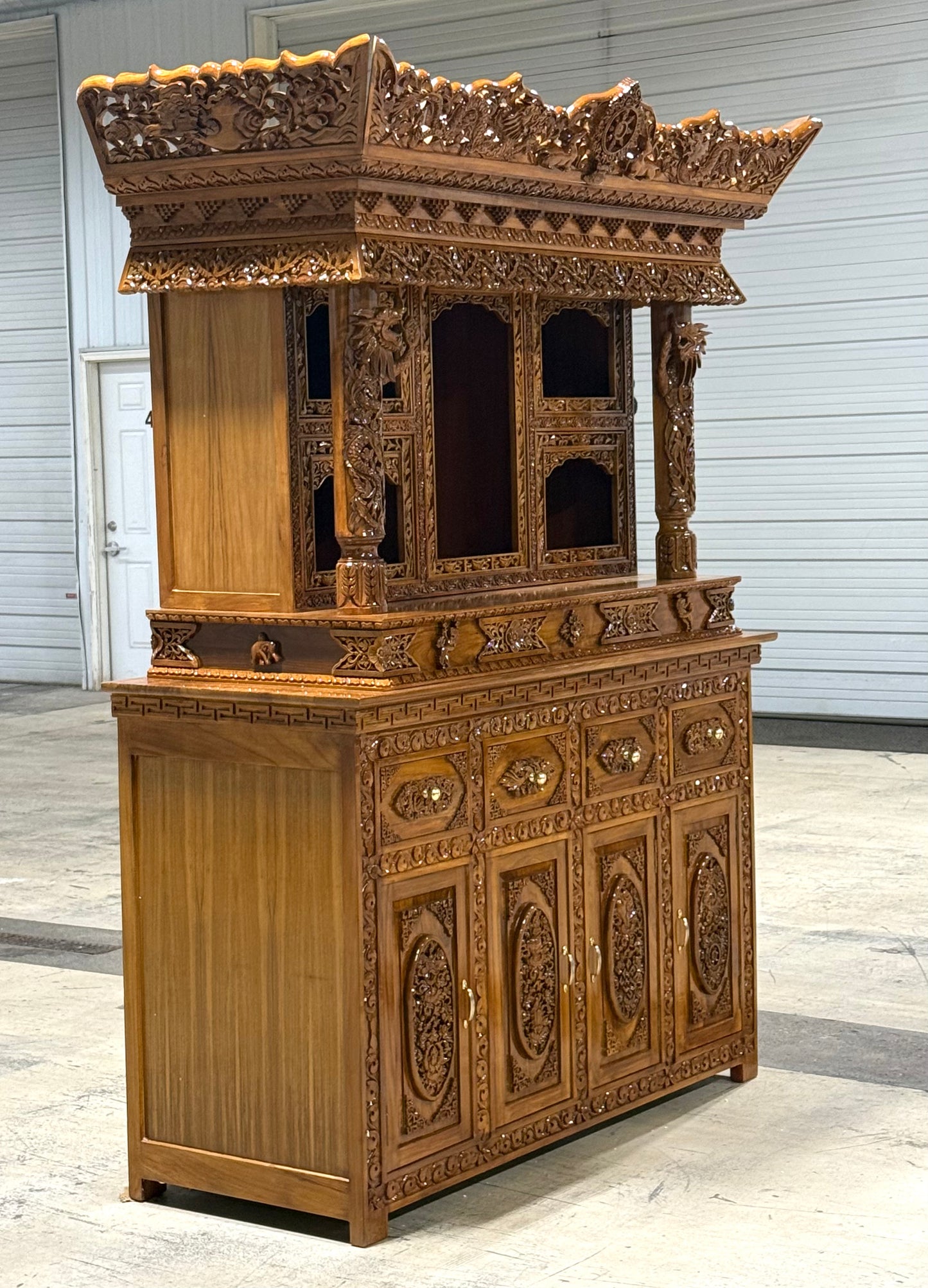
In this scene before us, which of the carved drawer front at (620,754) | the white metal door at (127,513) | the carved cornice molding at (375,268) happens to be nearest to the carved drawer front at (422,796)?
the carved drawer front at (620,754)

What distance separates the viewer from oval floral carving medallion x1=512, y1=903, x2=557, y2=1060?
4.05m

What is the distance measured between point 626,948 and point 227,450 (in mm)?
1546

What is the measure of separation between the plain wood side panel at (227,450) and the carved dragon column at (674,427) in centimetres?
132

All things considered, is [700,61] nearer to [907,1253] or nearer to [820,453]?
[820,453]

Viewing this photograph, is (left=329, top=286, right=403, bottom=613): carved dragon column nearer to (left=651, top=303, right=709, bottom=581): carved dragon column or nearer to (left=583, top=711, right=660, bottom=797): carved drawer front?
(left=583, top=711, right=660, bottom=797): carved drawer front

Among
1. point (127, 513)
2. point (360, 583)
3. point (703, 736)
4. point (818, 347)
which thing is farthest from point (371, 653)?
point (127, 513)

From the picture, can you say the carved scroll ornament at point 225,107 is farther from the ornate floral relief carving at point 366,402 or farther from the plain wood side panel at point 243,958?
the plain wood side panel at point 243,958

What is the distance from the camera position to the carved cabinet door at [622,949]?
4281 mm

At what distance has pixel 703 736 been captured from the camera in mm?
4633

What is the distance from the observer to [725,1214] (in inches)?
150

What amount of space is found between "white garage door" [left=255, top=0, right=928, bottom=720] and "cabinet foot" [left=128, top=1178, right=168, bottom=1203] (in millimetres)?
7106

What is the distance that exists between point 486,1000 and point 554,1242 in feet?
1.77

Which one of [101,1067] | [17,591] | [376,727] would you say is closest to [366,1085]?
[376,727]

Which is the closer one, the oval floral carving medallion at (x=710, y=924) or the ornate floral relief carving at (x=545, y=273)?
the ornate floral relief carving at (x=545, y=273)
